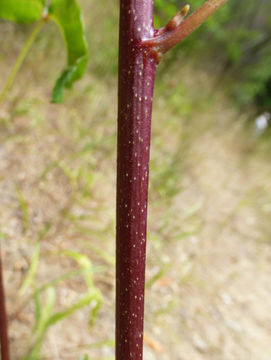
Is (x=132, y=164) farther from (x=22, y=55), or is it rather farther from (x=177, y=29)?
(x=22, y=55)

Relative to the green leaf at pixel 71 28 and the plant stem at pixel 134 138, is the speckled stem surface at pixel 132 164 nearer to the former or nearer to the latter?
the plant stem at pixel 134 138

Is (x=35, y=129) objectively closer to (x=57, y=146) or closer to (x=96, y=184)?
(x=57, y=146)

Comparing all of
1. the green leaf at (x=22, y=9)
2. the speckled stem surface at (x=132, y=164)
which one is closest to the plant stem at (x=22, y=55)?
the green leaf at (x=22, y=9)

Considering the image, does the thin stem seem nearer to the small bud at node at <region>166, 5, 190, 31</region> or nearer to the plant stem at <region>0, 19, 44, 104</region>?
the small bud at node at <region>166, 5, 190, 31</region>

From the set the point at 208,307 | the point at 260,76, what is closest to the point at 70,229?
the point at 208,307

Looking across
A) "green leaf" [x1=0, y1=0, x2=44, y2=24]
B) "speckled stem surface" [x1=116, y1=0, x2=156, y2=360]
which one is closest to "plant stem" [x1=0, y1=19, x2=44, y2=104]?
"green leaf" [x1=0, y1=0, x2=44, y2=24]

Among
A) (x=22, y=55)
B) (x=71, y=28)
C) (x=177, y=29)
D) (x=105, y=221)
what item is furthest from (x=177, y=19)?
(x=105, y=221)
